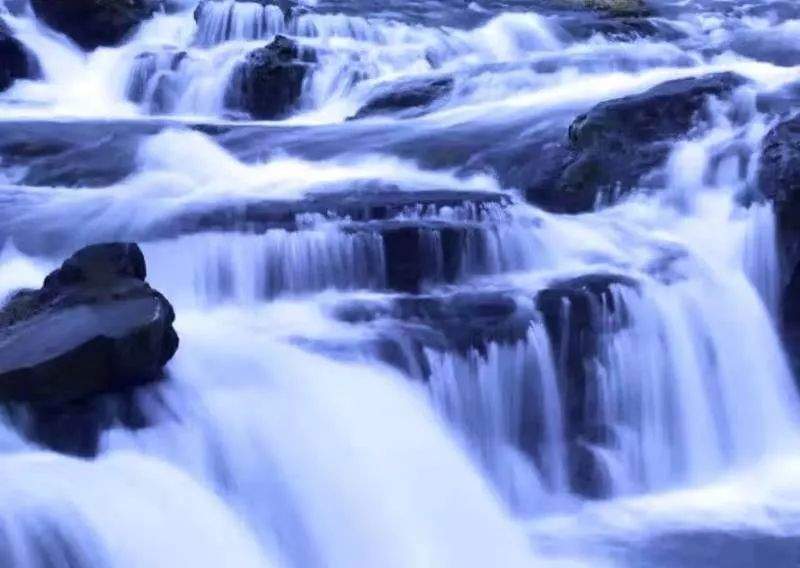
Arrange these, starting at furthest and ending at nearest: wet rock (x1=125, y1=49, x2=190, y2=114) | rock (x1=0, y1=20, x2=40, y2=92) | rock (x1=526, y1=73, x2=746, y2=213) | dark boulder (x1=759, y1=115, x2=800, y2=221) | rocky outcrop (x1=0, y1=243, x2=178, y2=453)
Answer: rock (x1=0, y1=20, x2=40, y2=92), wet rock (x1=125, y1=49, x2=190, y2=114), rock (x1=526, y1=73, x2=746, y2=213), dark boulder (x1=759, y1=115, x2=800, y2=221), rocky outcrop (x1=0, y1=243, x2=178, y2=453)

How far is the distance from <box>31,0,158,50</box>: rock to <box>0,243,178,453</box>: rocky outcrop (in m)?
9.25

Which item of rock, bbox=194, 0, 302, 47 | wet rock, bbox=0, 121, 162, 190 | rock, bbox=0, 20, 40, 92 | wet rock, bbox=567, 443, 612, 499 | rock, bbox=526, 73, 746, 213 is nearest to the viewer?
wet rock, bbox=567, 443, 612, 499

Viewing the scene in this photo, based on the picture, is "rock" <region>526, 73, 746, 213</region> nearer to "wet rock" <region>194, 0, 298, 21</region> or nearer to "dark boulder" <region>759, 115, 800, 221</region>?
"dark boulder" <region>759, 115, 800, 221</region>

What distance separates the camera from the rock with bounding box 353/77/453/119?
40.4 feet

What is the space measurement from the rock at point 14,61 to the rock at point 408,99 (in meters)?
4.26

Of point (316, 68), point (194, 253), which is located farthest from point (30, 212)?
A: point (316, 68)

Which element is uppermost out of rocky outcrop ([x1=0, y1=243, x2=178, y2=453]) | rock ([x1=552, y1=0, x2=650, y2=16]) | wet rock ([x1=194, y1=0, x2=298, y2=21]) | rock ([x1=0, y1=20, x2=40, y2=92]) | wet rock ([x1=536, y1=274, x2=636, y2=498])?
wet rock ([x1=194, y1=0, x2=298, y2=21])

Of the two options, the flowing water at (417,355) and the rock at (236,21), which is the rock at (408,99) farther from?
the rock at (236,21)

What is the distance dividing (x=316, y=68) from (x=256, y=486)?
27.4ft

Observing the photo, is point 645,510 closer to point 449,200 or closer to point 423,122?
point 449,200

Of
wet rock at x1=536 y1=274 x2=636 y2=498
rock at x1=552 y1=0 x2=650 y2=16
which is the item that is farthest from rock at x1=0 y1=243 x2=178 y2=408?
rock at x1=552 y1=0 x2=650 y2=16

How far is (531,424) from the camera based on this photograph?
715cm

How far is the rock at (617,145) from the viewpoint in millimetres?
9320

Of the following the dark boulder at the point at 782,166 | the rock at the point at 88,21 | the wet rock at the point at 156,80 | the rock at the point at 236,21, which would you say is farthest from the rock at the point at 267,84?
the dark boulder at the point at 782,166
